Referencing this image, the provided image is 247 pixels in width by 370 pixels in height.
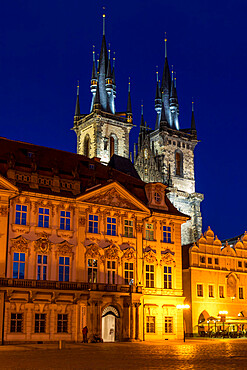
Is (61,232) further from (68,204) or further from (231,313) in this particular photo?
(231,313)

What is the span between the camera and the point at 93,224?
166 ft

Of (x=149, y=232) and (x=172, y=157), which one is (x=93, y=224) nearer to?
(x=149, y=232)

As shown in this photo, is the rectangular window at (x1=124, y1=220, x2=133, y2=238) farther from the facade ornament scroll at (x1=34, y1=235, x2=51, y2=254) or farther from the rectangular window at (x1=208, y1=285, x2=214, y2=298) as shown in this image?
the rectangular window at (x1=208, y1=285, x2=214, y2=298)

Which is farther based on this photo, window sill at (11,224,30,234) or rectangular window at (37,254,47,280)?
rectangular window at (37,254,47,280)

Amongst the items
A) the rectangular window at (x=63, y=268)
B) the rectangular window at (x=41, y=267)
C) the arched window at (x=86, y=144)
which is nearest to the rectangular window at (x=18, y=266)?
the rectangular window at (x=41, y=267)

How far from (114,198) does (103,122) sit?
5841 cm

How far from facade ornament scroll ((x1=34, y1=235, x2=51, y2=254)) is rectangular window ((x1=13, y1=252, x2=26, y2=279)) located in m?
1.39

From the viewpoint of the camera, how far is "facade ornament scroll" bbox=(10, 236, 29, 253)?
151ft

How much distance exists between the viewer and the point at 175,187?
114m

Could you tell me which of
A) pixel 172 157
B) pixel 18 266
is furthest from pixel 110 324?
pixel 172 157

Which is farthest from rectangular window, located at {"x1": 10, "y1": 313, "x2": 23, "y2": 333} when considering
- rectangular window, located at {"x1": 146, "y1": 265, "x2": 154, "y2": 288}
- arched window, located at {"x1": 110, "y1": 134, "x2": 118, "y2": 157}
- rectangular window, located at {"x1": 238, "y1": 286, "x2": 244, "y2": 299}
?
arched window, located at {"x1": 110, "y1": 134, "x2": 118, "y2": 157}

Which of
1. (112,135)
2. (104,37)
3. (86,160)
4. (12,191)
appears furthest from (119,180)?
(104,37)

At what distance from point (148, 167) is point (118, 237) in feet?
207

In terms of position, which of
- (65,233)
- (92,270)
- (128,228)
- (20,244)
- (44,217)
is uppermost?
(44,217)
